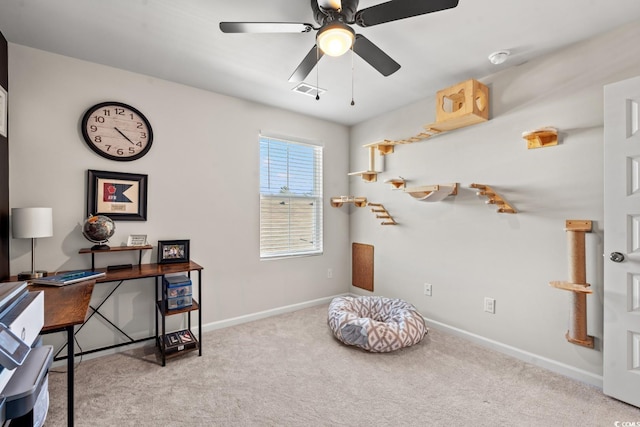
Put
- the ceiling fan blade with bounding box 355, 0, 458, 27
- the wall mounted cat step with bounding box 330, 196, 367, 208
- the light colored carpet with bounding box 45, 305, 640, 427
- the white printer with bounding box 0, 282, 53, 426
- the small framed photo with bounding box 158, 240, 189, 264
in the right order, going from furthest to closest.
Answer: the wall mounted cat step with bounding box 330, 196, 367, 208
the small framed photo with bounding box 158, 240, 189, 264
the light colored carpet with bounding box 45, 305, 640, 427
the ceiling fan blade with bounding box 355, 0, 458, 27
the white printer with bounding box 0, 282, 53, 426

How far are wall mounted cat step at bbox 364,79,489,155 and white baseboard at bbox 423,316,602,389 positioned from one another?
1.89 metres

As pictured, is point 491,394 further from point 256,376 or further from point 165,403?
point 165,403

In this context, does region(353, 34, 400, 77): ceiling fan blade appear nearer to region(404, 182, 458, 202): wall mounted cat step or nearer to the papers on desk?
region(404, 182, 458, 202): wall mounted cat step

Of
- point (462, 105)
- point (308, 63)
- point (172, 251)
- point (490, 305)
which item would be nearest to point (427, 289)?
point (490, 305)

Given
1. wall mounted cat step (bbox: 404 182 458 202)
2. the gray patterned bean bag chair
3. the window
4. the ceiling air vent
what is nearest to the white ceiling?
the ceiling air vent

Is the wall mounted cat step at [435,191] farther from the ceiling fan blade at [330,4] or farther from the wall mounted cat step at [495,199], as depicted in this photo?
the ceiling fan blade at [330,4]

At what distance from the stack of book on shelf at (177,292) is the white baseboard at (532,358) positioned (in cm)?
235

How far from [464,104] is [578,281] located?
1.52m

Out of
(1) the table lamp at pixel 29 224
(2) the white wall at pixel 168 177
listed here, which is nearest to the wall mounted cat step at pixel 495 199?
(2) the white wall at pixel 168 177

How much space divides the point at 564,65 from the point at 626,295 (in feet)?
5.25

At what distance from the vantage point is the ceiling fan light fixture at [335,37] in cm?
142

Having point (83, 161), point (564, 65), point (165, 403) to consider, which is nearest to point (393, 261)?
point (564, 65)

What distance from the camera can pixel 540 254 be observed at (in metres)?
2.23

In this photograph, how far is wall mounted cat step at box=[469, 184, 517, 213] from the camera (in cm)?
234
